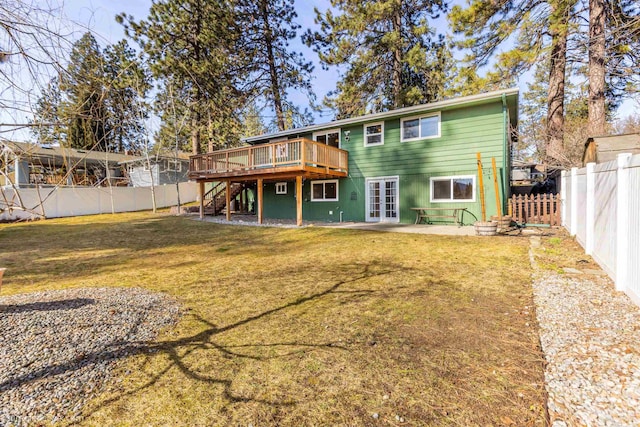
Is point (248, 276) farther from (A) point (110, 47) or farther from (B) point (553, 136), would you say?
(B) point (553, 136)

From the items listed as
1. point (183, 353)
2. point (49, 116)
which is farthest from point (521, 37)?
point (183, 353)

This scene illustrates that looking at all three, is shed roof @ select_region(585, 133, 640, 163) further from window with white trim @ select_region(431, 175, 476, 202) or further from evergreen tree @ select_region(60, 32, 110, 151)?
evergreen tree @ select_region(60, 32, 110, 151)

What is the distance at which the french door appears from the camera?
12.6 metres

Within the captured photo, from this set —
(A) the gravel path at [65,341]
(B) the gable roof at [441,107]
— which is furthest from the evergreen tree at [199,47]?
(A) the gravel path at [65,341]

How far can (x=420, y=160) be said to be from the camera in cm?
1185

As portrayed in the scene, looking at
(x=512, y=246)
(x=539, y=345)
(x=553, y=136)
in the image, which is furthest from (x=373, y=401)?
(x=553, y=136)

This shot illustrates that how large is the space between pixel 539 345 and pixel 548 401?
84 cm

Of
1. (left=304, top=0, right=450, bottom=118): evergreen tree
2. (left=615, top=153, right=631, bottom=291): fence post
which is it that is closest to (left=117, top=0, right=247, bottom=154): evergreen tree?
(left=304, top=0, right=450, bottom=118): evergreen tree

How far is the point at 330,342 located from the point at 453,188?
10.0 metres

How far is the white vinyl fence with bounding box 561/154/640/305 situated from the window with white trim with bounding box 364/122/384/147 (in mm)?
7701

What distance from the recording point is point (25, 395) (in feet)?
6.70

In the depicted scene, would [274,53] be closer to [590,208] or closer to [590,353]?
[590,208]

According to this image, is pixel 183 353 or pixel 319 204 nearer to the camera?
pixel 183 353

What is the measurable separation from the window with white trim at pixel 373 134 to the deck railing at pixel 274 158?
3.88ft
